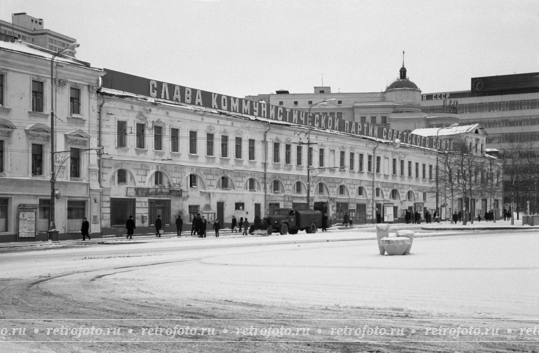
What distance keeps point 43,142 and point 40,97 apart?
2.75 m

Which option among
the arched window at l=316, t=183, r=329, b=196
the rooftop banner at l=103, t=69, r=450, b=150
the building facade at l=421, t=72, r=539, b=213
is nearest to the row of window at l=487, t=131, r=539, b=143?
the building facade at l=421, t=72, r=539, b=213

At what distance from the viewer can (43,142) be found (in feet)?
141

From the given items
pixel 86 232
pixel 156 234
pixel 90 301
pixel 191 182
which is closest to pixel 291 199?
pixel 191 182

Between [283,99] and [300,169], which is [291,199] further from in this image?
[283,99]

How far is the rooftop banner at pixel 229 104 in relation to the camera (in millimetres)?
51513

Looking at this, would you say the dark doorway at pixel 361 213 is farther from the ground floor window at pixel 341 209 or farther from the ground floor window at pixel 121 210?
the ground floor window at pixel 121 210

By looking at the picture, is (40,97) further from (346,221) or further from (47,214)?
(346,221)

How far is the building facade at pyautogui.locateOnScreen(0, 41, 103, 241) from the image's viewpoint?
1612 inches

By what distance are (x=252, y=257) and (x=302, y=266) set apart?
4.74m

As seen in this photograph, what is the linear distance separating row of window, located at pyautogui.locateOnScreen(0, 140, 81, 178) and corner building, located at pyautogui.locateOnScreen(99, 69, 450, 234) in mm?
2574

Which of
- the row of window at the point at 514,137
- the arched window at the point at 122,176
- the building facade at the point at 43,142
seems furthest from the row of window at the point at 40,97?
the row of window at the point at 514,137

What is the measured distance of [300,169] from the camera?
67438 mm

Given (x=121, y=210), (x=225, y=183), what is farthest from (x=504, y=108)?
(x=121, y=210)

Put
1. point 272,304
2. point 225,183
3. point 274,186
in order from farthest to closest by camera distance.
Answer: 1. point 274,186
2. point 225,183
3. point 272,304
